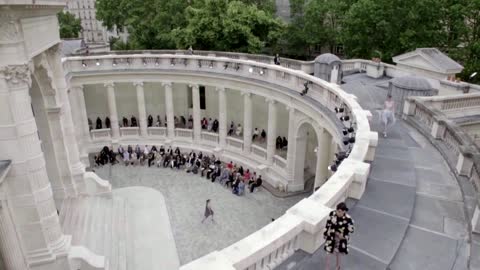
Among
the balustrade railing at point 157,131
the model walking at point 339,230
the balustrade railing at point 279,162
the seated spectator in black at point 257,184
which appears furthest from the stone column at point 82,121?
the model walking at point 339,230

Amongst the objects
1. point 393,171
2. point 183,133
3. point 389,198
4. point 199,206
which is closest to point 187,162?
point 183,133

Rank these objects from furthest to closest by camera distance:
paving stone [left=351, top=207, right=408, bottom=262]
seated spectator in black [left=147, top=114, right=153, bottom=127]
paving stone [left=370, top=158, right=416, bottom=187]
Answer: seated spectator in black [left=147, top=114, right=153, bottom=127], paving stone [left=370, top=158, right=416, bottom=187], paving stone [left=351, top=207, right=408, bottom=262]

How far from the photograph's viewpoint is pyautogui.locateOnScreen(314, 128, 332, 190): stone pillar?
22.3 metres

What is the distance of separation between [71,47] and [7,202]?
3710 cm

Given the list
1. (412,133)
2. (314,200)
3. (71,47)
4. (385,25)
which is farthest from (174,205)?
(71,47)

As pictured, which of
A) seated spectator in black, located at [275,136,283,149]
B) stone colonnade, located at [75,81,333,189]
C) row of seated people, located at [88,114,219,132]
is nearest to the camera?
stone colonnade, located at [75,81,333,189]

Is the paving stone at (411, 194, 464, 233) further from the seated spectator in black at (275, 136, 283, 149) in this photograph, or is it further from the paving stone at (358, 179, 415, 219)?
the seated spectator in black at (275, 136, 283, 149)

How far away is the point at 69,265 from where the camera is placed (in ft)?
51.6

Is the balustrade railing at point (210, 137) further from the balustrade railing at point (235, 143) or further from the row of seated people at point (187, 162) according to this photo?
the row of seated people at point (187, 162)

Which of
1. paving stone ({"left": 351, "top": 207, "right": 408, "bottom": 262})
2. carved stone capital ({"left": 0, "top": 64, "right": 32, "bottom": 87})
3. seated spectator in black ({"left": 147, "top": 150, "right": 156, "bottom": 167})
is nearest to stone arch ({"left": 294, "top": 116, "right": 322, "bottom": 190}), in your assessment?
paving stone ({"left": 351, "top": 207, "right": 408, "bottom": 262})

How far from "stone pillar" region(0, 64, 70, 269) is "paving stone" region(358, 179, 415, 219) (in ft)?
39.7

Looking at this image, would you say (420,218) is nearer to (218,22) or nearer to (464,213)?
(464,213)

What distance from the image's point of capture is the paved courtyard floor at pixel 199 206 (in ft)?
72.5

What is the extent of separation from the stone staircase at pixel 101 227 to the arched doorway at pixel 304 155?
12681mm
